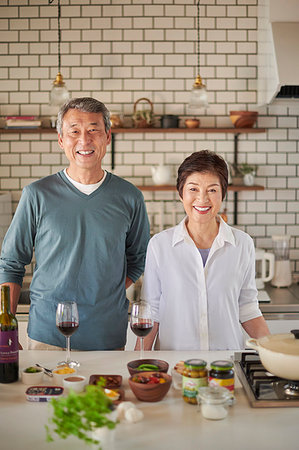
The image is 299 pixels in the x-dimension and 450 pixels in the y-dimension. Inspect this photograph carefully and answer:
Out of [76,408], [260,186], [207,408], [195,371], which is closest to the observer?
[76,408]

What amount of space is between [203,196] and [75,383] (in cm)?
95

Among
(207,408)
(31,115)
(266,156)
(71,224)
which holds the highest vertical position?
(31,115)

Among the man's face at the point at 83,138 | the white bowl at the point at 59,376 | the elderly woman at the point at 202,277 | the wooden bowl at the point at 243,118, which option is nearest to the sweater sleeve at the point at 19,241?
the man's face at the point at 83,138

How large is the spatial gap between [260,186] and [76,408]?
10.6 feet

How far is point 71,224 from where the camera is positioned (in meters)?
2.49

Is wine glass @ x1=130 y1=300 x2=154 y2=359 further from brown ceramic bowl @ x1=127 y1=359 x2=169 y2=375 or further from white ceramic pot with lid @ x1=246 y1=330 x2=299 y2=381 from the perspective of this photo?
white ceramic pot with lid @ x1=246 y1=330 x2=299 y2=381

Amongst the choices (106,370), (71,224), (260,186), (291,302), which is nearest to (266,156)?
(260,186)

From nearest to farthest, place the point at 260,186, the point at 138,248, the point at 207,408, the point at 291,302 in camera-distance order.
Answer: the point at 207,408
the point at 138,248
the point at 291,302
the point at 260,186

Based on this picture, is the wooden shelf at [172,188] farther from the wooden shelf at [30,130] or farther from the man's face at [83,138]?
the man's face at [83,138]

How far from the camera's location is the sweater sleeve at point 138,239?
8.75 ft

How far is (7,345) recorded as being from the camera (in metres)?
1.88

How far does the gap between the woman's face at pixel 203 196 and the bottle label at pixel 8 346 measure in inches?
34.5

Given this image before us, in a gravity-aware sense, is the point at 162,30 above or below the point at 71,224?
above

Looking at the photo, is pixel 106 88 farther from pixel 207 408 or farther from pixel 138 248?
pixel 207 408
